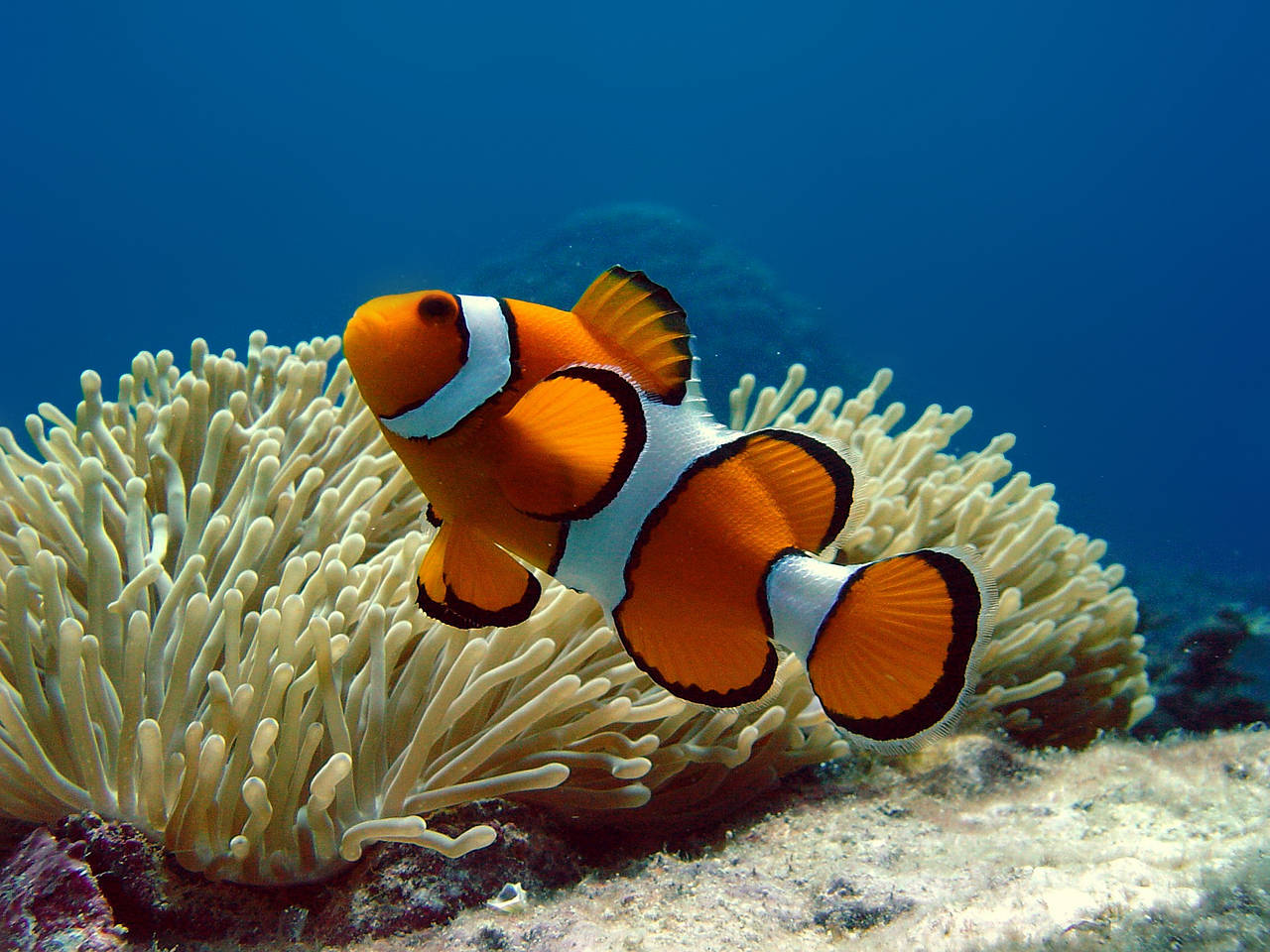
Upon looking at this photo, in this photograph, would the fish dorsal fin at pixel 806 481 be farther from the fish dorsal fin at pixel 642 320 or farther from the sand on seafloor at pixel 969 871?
the sand on seafloor at pixel 969 871

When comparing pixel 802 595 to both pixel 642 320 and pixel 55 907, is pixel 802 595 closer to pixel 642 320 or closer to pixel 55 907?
pixel 642 320

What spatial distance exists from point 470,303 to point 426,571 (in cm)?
30

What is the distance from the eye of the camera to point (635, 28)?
200 feet

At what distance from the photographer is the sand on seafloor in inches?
34.9

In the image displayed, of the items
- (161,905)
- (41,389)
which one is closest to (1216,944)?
(161,905)

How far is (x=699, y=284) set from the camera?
13.0 meters

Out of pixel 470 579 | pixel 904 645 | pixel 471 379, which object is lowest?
pixel 904 645

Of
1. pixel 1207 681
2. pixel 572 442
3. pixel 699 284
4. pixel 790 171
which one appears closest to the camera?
pixel 572 442

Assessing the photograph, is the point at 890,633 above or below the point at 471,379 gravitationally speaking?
below

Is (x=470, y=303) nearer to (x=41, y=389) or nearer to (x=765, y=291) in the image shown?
(x=765, y=291)

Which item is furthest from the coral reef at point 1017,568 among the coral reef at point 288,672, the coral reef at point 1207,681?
the coral reef at point 1207,681

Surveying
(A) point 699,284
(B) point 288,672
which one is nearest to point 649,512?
(B) point 288,672

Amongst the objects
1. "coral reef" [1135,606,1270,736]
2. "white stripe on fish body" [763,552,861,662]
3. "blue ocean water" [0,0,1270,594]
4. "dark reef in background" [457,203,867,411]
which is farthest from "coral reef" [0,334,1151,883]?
"blue ocean water" [0,0,1270,594]

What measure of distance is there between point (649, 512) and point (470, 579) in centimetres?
22
